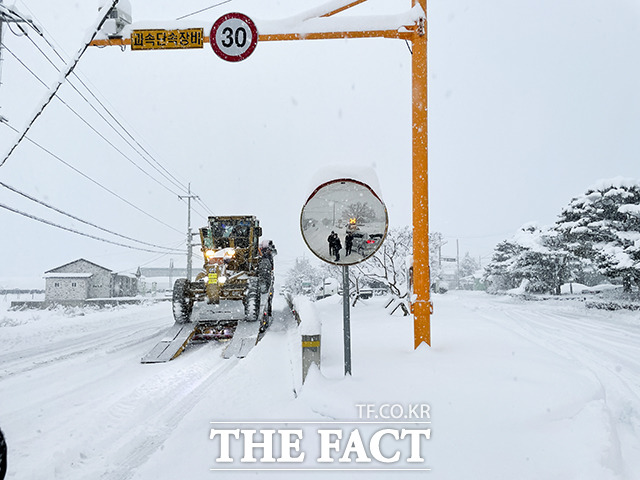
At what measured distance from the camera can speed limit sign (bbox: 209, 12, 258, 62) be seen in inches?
237

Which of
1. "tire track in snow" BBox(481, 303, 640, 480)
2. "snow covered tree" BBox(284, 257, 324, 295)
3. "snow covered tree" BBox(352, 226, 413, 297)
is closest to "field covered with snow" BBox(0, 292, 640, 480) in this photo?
"tire track in snow" BBox(481, 303, 640, 480)

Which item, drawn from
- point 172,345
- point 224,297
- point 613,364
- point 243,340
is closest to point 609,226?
point 613,364

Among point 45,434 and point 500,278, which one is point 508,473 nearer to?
point 45,434

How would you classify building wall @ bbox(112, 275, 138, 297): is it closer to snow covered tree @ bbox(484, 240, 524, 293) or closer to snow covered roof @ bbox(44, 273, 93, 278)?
snow covered roof @ bbox(44, 273, 93, 278)

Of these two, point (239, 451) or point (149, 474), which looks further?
point (239, 451)

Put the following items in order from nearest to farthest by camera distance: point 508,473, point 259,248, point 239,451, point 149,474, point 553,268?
point 508,473, point 149,474, point 239,451, point 259,248, point 553,268

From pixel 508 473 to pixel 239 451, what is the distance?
2.15m

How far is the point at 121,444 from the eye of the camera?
3.79 m

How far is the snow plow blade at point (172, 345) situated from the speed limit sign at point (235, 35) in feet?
18.3

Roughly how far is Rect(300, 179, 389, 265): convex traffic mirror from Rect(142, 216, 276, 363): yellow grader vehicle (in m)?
4.52

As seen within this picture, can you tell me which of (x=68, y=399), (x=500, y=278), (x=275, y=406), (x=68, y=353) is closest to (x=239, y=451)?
(x=275, y=406)

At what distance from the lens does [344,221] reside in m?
4.26

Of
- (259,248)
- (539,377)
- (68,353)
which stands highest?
(259,248)

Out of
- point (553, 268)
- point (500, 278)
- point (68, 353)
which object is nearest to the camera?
point (68, 353)
